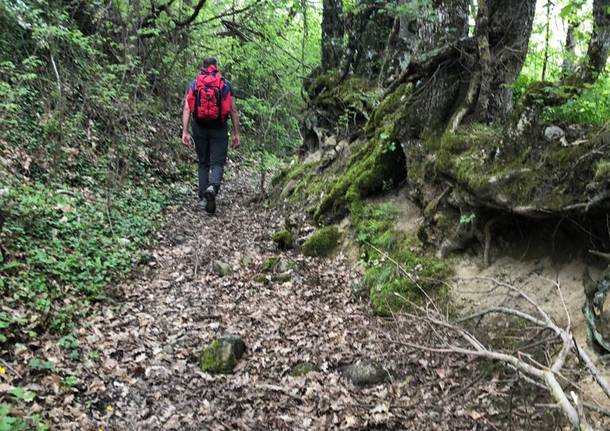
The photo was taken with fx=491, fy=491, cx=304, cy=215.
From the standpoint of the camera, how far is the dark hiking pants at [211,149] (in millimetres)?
9398

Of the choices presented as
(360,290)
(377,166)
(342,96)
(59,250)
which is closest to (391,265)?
(360,290)

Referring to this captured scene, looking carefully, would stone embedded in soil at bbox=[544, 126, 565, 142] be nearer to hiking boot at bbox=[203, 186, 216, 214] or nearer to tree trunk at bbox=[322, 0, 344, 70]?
hiking boot at bbox=[203, 186, 216, 214]

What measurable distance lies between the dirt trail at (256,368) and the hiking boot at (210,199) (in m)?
2.41

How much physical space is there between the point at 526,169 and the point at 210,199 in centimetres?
582

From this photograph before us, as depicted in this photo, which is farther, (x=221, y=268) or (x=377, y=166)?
(x=377, y=166)

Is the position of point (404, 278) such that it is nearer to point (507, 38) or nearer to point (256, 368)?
point (256, 368)

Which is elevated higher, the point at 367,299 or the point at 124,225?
the point at 124,225

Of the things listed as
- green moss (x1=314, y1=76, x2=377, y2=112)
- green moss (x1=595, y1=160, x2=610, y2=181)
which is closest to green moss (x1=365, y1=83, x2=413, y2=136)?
green moss (x1=314, y1=76, x2=377, y2=112)

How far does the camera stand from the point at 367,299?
6129 mm

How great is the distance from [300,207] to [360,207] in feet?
6.00

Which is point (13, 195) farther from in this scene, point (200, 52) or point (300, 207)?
point (200, 52)

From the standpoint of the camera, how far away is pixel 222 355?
4781mm

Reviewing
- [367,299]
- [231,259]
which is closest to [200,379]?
[367,299]

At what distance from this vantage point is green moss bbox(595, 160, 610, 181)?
429 cm
